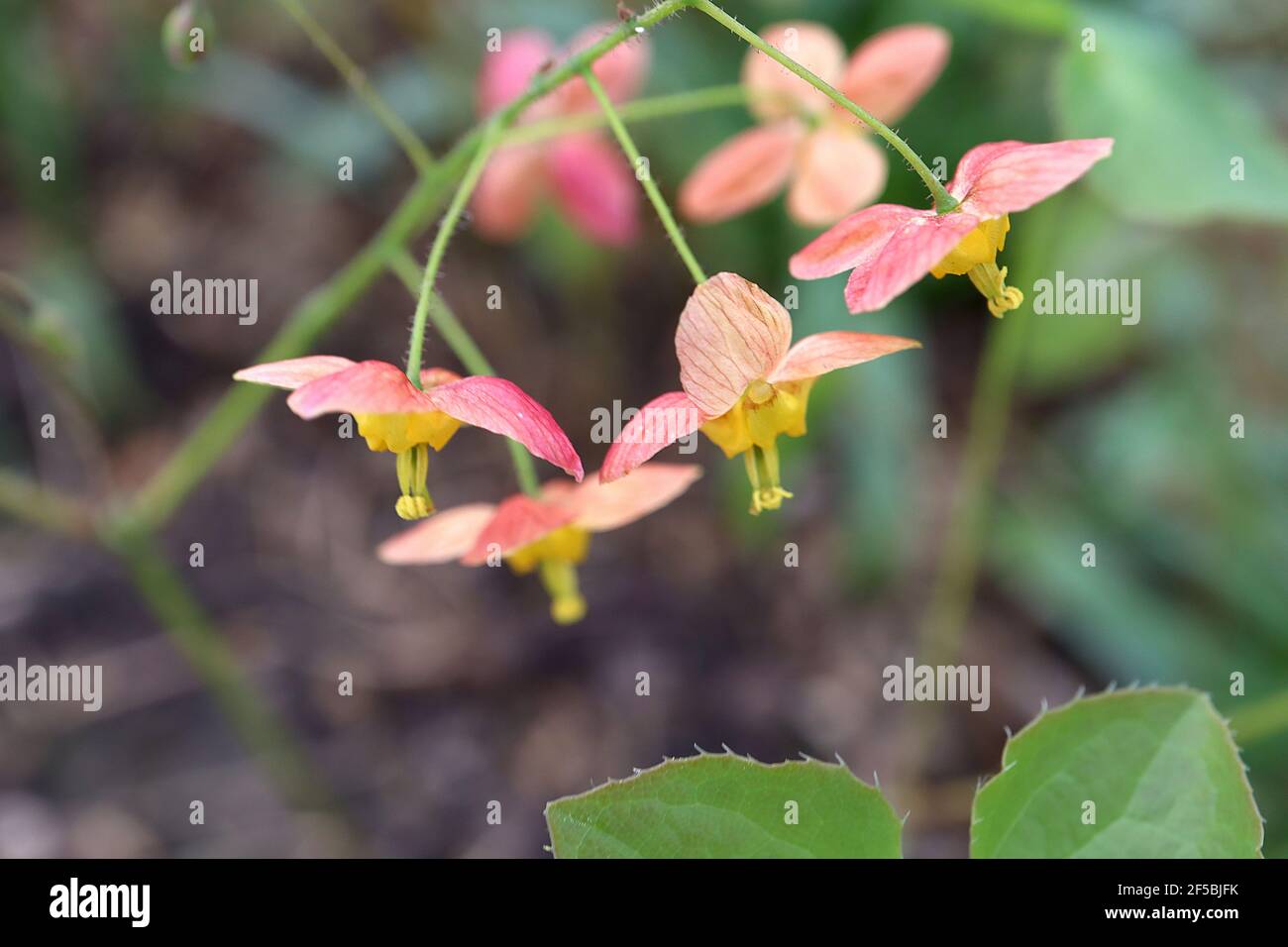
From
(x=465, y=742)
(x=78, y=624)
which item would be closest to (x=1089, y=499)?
(x=465, y=742)

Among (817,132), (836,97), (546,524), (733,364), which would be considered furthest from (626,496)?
(817,132)

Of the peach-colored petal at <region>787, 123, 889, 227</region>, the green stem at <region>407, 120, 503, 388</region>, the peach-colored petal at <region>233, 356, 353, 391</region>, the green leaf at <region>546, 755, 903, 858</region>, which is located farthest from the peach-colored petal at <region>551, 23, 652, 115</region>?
the green leaf at <region>546, 755, 903, 858</region>

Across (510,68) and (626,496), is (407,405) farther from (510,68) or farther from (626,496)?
(510,68)

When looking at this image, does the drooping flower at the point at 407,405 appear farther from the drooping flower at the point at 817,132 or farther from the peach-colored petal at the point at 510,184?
the peach-colored petal at the point at 510,184

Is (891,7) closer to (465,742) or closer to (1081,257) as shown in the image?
(1081,257)

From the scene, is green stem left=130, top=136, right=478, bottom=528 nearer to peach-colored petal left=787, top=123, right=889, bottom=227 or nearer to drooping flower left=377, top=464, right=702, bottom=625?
drooping flower left=377, top=464, right=702, bottom=625

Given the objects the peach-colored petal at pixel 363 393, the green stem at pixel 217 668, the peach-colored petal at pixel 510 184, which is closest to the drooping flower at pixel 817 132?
the peach-colored petal at pixel 510 184
